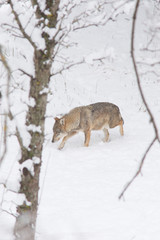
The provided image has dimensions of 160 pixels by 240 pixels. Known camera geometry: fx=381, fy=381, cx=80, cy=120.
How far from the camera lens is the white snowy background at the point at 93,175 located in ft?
15.8

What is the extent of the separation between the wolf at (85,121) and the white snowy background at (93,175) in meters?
0.30

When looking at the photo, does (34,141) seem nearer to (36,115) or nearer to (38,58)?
(36,115)

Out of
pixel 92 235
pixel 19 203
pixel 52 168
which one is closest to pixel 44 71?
pixel 19 203

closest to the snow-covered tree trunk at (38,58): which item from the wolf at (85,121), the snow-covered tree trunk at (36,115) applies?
the snow-covered tree trunk at (36,115)

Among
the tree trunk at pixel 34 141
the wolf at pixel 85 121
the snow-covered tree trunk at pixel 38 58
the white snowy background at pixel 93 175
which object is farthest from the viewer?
the wolf at pixel 85 121

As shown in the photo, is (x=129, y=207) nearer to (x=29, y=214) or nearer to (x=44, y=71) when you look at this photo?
(x=29, y=214)

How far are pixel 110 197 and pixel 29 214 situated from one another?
7.75 ft

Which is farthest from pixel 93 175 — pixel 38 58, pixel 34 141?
pixel 38 58

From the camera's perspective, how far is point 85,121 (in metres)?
8.78

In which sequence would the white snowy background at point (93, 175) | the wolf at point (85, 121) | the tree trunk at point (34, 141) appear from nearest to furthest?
1. the tree trunk at point (34, 141)
2. the white snowy background at point (93, 175)
3. the wolf at point (85, 121)

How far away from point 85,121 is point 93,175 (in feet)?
6.74

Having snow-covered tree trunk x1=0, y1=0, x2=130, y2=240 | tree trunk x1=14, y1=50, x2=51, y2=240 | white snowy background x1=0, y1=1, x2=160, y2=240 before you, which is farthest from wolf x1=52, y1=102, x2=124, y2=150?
snow-covered tree trunk x1=0, y1=0, x2=130, y2=240

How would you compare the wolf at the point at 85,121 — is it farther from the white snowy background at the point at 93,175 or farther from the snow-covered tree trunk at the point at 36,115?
the snow-covered tree trunk at the point at 36,115

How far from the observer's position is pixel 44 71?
358 centimetres
